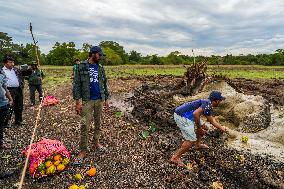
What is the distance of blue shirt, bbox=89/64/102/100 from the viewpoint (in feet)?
20.9

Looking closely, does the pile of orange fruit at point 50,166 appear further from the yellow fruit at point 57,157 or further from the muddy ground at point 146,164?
the muddy ground at point 146,164

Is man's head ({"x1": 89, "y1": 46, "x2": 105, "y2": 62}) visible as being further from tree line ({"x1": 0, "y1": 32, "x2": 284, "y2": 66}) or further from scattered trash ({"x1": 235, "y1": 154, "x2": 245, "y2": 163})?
tree line ({"x1": 0, "y1": 32, "x2": 284, "y2": 66})

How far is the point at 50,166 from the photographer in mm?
5965

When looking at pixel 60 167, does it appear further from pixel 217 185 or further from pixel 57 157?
pixel 217 185

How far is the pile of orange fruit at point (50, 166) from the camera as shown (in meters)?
5.86

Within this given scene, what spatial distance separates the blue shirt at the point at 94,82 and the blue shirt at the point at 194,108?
64.5 inches

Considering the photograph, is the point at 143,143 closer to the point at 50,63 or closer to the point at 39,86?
the point at 39,86

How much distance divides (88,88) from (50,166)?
1609mm

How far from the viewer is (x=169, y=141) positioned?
7.99m

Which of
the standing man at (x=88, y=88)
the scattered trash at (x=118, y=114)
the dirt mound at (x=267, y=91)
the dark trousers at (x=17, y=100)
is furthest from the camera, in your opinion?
the dirt mound at (x=267, y=91)

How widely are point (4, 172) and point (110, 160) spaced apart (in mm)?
2013

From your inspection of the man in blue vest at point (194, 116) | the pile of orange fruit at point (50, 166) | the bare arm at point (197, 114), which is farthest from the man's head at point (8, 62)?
the bare arm at point (197, 114)

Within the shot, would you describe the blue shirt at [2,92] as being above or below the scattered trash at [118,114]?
above

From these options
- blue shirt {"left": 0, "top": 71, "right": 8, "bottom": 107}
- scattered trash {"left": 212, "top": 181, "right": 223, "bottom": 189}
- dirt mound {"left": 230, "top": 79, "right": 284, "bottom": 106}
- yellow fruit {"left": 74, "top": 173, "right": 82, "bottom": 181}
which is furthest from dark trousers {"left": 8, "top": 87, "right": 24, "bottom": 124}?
dirt mound {"left": 230, "top": 79, "right": 284, "bottom": 106}
